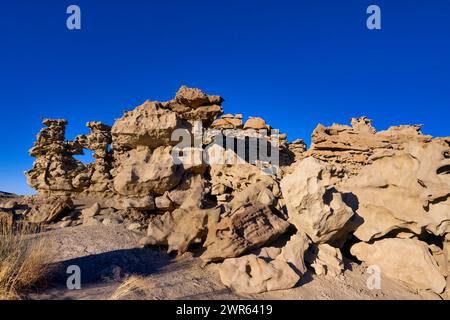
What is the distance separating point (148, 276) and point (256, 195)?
353 cm

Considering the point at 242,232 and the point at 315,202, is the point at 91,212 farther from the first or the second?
the point at 315,202

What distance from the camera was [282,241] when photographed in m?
6.76

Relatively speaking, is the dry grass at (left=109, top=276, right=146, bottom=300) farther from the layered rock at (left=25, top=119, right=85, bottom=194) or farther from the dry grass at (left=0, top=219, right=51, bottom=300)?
the layered rock at (left=25, top=119, right=85, bottom=194)

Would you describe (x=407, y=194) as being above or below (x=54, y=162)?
below

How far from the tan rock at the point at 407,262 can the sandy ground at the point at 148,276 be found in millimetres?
340

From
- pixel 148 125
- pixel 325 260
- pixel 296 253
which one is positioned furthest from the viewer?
pixel 148 125

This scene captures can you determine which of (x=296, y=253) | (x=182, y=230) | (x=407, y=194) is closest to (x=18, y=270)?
(x=182, y=230)

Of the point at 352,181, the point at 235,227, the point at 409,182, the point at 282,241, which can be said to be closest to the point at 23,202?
the point at 235,227

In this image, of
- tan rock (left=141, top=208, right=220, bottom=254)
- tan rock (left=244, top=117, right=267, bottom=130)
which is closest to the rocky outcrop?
tan rock (left=244, top=117, right=267, bottom=130)

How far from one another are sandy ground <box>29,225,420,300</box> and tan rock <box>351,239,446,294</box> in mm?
340

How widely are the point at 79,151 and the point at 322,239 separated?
1156 cm

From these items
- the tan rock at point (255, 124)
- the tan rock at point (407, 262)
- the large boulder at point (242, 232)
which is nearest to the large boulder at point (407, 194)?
the tan rock at point (407, 262)

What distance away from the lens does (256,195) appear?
7539 mm

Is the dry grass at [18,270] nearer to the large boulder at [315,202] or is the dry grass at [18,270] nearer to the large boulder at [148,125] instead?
the large boulder at [315,202]
